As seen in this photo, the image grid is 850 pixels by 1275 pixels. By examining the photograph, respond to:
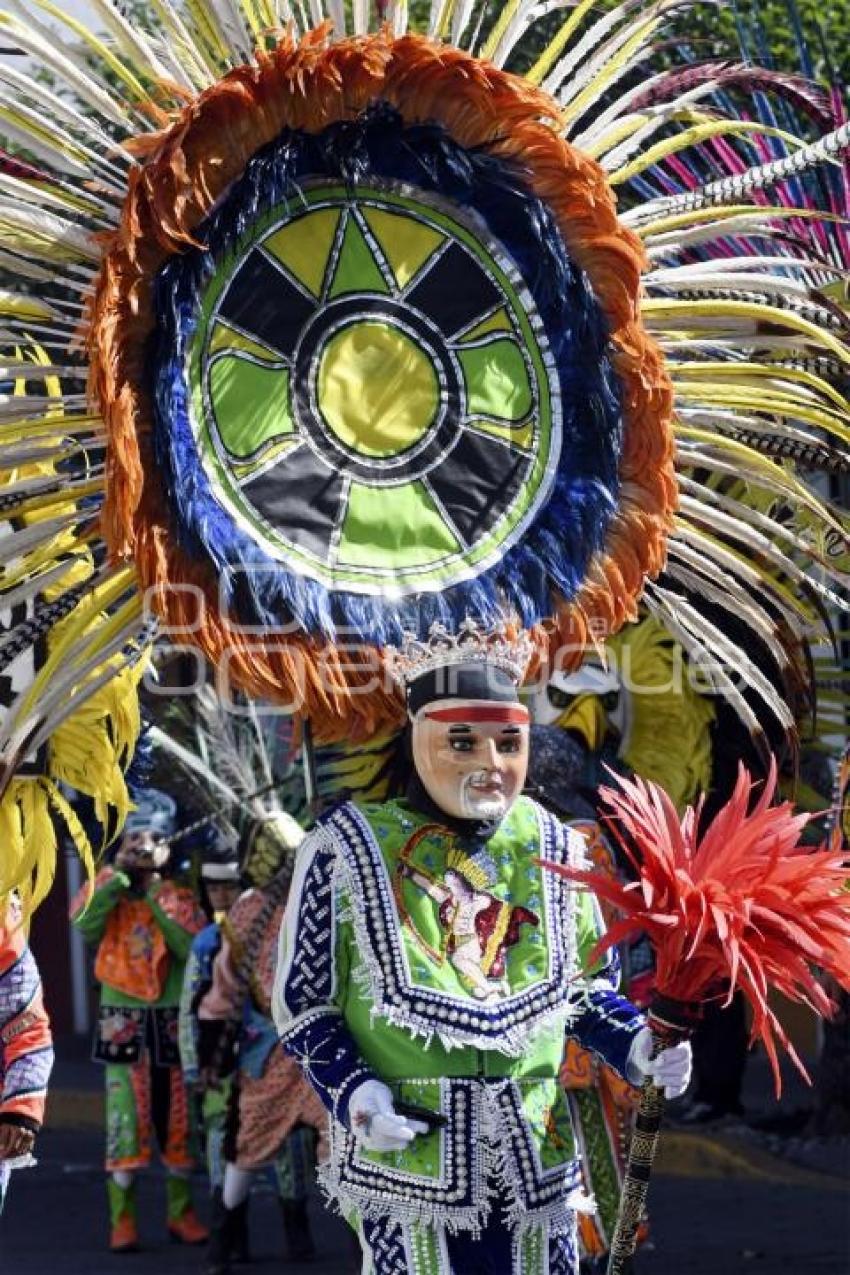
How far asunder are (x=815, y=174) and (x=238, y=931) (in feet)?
10.8

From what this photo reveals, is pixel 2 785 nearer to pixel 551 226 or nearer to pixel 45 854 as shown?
pixel 45 854

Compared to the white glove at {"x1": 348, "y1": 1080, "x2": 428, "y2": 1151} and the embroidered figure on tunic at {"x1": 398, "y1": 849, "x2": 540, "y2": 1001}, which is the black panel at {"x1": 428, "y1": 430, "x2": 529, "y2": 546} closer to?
the embroidered figure on tunic at {"x1": 398, "y1": 849, "x2": 540, "y2": 1001}

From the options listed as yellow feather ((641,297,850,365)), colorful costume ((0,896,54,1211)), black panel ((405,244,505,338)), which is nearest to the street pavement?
colorful costume ((0,896,54,1211))

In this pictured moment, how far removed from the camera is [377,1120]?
5500 millimetres

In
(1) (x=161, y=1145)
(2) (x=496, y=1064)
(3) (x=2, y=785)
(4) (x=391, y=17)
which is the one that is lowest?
(1) (x=161, y=1145)

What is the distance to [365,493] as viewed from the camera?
6.05 meters

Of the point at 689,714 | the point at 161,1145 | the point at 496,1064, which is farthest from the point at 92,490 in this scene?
the point at 161,1145

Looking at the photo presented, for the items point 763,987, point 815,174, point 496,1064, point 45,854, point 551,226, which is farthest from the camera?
point 815,174

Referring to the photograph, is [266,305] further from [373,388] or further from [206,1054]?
[206,1054]

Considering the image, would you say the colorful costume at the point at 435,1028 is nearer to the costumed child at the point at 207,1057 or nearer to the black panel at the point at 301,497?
the black panel at the point at 301,497

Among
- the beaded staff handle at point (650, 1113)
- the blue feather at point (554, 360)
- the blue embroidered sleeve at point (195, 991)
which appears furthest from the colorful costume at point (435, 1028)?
the blue embroidered sleeve at point (195, 991)

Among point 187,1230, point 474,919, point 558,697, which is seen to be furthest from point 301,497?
point 187,1230

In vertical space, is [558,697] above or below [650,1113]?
above

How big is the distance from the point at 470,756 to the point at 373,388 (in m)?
0.86
